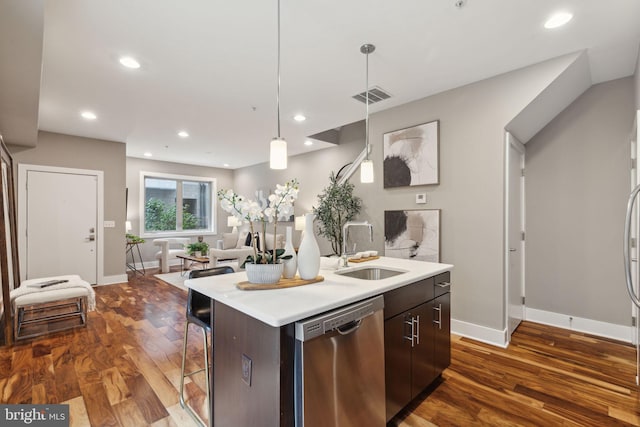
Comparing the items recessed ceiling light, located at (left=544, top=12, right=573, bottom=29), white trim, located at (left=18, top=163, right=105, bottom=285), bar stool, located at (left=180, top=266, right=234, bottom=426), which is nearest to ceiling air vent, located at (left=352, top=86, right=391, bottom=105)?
recessed ceiling light, located at (left=544, top=12, right=573, bottom=29)

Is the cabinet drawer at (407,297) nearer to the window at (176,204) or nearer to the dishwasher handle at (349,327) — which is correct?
the dishwasher handle at (349,327)

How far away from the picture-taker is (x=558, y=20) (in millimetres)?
2158

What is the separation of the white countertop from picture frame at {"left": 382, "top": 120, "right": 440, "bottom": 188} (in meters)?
1.68

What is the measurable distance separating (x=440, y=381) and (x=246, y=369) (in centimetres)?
168

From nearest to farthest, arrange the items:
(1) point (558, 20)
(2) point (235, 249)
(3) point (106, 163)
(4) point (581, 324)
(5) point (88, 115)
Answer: (1) point (558, 20), (4) point (581, 324), (5) point (88, 115), (3) point (106, 163), (2) point (235, 249)

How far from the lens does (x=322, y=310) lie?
4.32ft

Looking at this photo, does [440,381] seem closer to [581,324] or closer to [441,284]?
[441,284]

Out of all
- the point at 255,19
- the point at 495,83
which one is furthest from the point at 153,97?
the point at 495,83

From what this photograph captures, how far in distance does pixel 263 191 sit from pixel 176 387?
6.02 meters

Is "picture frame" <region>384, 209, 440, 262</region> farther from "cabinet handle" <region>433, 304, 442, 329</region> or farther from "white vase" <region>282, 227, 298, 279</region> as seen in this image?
"white vase" <region>282, 227, 298, 279</region>

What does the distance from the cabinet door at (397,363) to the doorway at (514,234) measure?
5.72ft

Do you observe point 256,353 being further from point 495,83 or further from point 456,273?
point 495,83

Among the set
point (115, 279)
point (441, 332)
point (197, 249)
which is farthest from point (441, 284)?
point (115, 279)

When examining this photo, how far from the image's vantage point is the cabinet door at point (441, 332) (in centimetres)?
217
